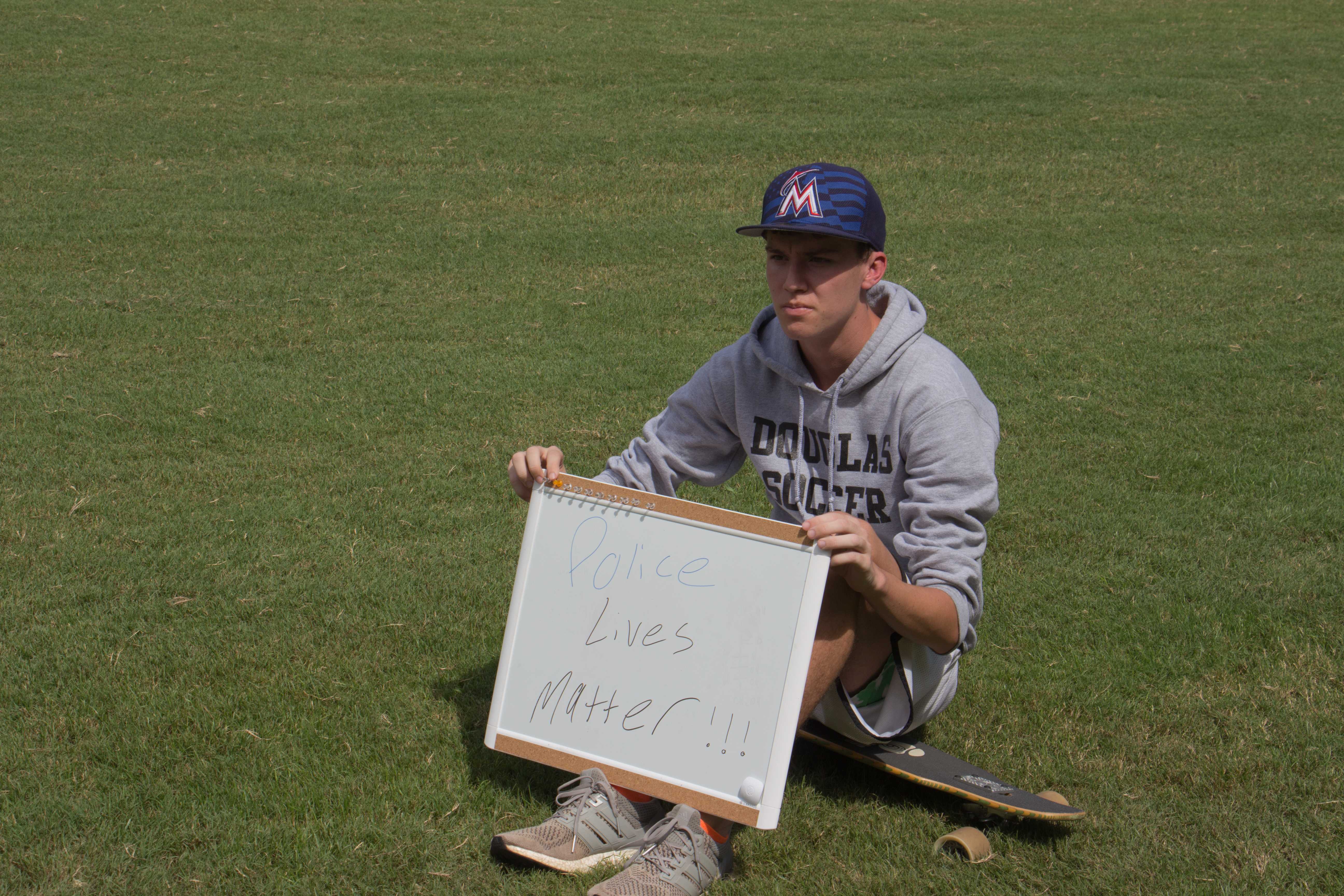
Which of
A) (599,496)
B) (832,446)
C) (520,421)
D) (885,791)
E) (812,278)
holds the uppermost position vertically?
(812,278)

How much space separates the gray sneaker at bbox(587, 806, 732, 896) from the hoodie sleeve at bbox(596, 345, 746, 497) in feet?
3.34

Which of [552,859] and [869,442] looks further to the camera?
[869,442]

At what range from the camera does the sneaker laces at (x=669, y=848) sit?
9.64ft

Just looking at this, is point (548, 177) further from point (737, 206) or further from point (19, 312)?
point (19, 312)

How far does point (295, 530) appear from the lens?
486 cm

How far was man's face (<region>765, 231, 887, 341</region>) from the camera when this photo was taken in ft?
10.3

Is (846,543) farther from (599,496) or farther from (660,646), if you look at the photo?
(599,496)

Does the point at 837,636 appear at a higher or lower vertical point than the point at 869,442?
lower

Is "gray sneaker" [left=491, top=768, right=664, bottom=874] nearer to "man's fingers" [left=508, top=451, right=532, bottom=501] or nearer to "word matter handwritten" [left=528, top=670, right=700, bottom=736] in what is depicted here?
"word matter handwritten" [left=528, top=670, right=700, bottom=736]

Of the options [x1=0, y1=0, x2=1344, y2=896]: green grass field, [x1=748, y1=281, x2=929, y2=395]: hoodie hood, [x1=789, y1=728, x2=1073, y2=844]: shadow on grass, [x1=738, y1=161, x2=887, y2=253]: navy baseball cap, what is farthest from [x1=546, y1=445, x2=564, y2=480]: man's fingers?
[x1=789, y1=728, x2=1073, y2=844]: shadow on grass

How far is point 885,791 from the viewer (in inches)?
137

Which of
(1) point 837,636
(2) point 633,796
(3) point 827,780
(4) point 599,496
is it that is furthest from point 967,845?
(4) point 599,496

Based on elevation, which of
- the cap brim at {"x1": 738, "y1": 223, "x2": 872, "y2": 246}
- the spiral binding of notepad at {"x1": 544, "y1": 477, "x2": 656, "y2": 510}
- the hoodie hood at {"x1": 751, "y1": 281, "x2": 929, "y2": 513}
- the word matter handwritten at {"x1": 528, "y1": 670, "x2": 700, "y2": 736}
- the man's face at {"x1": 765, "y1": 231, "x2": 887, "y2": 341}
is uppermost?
the cap brim at {"x1": 738, "y1": 223, "x2": 872, "y2": 246}

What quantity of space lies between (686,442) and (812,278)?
72 cm
